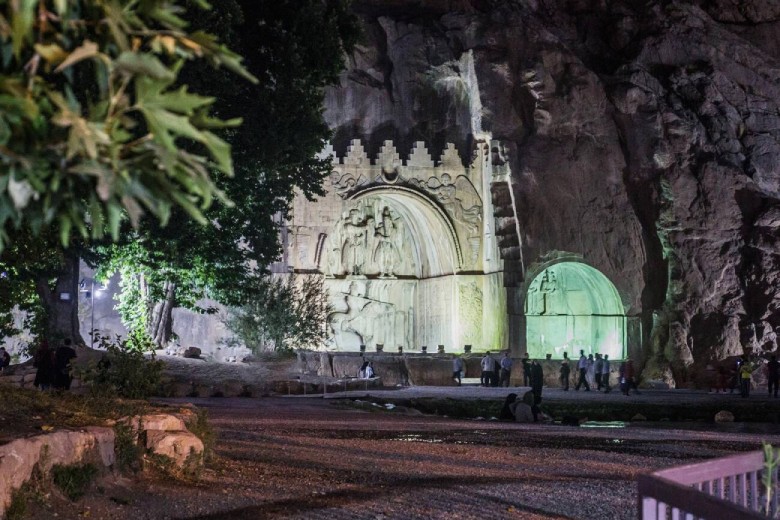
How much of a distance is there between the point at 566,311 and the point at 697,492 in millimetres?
31594

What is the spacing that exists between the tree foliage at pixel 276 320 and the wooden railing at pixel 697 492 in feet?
79.7

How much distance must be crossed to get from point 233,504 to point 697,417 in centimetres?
1611

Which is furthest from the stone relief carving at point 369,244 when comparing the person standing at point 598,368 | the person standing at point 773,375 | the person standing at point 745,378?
the person standing at point 773,375

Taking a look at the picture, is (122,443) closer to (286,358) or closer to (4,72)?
(4,72)

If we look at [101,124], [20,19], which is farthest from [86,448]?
[20,19]

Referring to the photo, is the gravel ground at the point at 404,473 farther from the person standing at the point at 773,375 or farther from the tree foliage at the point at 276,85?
the person standing at the point at 773,375

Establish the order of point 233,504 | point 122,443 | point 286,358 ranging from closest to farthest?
1. point 233,504
2. point 122,443
3. point 286,358

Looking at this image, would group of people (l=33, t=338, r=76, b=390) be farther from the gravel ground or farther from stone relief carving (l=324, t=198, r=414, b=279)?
stone relief carving (l=324, t=198, r=414, b=279)

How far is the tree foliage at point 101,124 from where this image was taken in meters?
3.21

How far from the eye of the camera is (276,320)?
1192 inches

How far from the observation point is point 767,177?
32.7 m

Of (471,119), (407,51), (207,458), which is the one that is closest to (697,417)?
(207,458)

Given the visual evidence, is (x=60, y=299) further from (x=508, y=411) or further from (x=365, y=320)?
(x=365, y=320)

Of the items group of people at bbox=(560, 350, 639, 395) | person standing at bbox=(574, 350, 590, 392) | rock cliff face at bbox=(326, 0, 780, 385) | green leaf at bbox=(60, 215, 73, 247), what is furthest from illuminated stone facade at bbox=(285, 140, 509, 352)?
green leaf at bbox=(60, 215, 73, 247)
